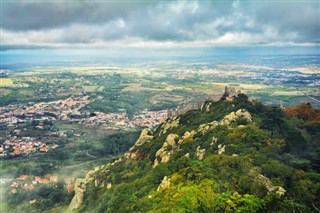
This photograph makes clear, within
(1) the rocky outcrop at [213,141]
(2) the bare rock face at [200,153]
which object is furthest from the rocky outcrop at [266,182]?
(1) the rocky outcrop at [213,141]

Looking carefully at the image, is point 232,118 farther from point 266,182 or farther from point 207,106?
point 266,182

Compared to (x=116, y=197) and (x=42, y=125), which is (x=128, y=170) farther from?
(x=42, y=125)

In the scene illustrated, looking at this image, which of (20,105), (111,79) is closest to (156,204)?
(20,105)

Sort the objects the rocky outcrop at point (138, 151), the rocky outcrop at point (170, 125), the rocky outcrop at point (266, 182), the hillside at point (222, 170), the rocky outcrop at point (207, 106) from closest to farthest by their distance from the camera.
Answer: the hillside at point (222, 170), the rocky outcrop at point (266, 182), the rocky outcrop at point (138, 151), the rocky outcrop at point (170, 125), the rocky outcrop at point (207, 106)

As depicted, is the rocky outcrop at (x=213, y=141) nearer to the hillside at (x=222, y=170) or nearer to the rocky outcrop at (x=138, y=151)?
the hillside at (x=222, y=170)

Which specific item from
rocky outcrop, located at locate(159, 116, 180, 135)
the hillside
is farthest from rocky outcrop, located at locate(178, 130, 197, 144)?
rocky outcrop, located at locate(159, 116, 180, 135)

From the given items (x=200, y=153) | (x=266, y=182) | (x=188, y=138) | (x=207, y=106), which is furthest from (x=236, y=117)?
(x=266, y=182)
